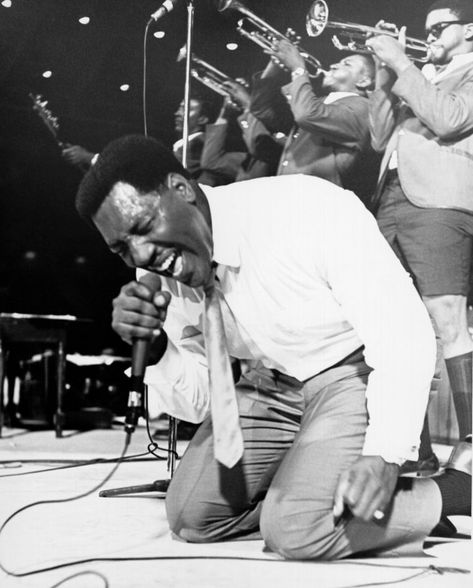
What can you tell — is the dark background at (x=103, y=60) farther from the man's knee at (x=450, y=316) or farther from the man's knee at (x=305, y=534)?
the man's knee at (x=305, y=534)

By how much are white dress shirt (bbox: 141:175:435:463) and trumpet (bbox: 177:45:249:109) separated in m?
0.44

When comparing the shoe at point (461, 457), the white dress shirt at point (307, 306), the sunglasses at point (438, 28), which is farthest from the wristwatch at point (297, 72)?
the shoe at point (461, 457)

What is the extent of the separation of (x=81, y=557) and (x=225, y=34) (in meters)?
1.23

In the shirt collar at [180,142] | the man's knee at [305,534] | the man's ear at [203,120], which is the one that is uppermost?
the man's ear at [203,120]

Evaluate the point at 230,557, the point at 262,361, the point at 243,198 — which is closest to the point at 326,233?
the point at 243,198

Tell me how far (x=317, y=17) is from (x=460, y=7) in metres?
0.33

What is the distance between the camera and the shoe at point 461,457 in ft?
5.24

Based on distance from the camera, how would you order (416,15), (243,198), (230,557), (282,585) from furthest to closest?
(416,15)
(243,198)
(230,557)
(282,585)

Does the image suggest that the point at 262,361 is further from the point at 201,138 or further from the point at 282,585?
the point at 201,138

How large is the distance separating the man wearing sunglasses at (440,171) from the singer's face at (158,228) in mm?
609

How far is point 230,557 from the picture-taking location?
1319 mm

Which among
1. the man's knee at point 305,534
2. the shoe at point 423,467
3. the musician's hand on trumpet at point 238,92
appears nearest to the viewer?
the man's knee at point 305,534

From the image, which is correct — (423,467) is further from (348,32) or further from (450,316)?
(348,32)

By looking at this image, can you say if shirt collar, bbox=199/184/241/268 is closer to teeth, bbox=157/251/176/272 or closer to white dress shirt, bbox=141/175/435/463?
white dress shirt, bbox=141/175/435/463
